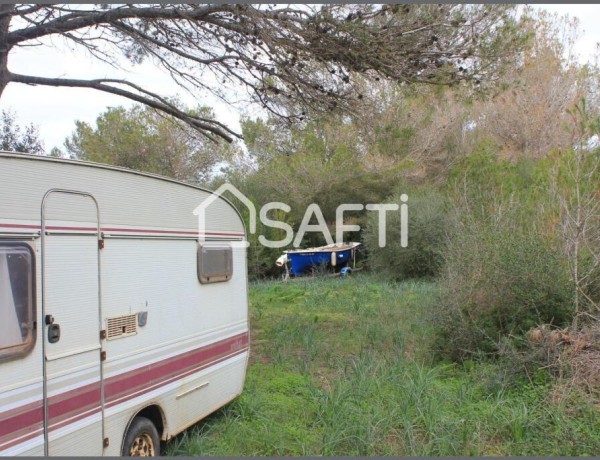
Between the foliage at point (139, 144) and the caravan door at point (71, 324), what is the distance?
82.3ft

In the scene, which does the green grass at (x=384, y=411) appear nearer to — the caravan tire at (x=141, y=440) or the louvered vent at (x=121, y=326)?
the caravan tire at (x=141, y=440)

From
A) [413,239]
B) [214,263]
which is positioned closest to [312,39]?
[214,263]

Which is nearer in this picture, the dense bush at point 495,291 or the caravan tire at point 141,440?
the caravan tire at point 141,440

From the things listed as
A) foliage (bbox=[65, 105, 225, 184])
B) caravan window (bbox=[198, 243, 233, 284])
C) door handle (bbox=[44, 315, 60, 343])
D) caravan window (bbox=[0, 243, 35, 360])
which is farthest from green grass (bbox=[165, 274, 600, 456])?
foliage (bbox=[65, 105, 225, 184])

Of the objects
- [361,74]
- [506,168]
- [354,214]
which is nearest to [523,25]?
[361,74]

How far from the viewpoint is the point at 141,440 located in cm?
475

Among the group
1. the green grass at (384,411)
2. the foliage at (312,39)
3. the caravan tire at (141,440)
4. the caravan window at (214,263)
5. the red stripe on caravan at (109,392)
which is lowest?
the green grass at (384,411)

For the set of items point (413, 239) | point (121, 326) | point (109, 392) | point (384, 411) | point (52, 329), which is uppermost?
point (413, 239)

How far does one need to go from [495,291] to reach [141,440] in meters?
5.28

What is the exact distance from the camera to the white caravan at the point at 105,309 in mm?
3623

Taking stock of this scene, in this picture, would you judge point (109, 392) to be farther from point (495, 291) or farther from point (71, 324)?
point (495, 291)

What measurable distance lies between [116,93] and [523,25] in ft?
22.7

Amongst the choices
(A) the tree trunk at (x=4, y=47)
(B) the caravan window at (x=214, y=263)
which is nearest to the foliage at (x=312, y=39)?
(A) the tree trunk at (x=4, y=47)

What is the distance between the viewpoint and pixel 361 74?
364 inches
